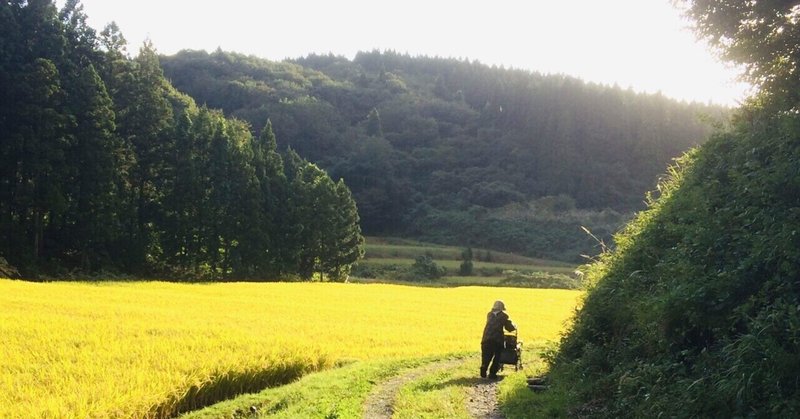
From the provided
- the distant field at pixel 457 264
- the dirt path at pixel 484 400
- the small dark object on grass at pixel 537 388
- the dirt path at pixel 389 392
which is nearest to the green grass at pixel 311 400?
the dirt path at pixel 389 392

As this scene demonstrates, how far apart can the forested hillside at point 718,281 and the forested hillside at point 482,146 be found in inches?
3361

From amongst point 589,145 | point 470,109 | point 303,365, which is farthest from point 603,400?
point 470,109

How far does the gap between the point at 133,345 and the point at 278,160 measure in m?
44.7

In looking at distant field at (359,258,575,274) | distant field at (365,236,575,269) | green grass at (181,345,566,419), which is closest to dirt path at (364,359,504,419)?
green grass at (181,345,566,419)

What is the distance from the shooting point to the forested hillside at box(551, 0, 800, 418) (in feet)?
21.3

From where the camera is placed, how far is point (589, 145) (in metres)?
141

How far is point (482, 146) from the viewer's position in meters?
151

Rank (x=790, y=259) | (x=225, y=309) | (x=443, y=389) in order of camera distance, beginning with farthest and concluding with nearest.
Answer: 1. (x=225, y=309)
2. (x=443, y=389)
3. (x=790, y=259)

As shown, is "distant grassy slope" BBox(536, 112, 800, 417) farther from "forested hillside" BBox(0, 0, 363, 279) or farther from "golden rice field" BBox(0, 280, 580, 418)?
"forested hillside" BBox(0, 0, 363, 279)

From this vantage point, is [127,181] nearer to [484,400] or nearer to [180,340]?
[180,340]

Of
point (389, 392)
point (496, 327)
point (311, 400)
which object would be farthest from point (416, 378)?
point (311, 400)

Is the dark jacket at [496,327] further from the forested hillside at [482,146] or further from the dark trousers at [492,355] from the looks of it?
the forested hillside at [482,146]

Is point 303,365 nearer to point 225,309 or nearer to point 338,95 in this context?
point 225,309

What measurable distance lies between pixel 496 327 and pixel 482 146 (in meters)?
140
